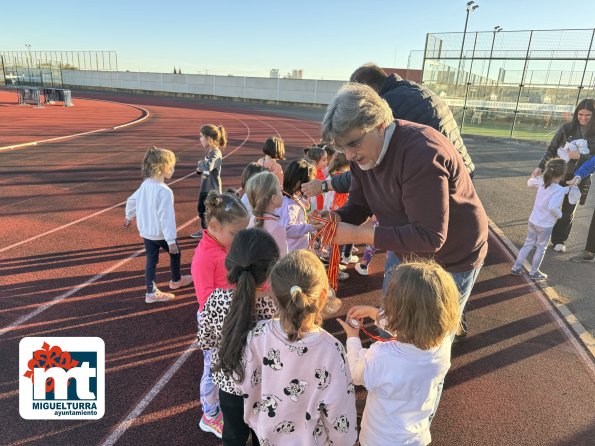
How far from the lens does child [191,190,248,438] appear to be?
2.43 meters

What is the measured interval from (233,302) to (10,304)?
3.65m

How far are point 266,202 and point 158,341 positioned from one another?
5.80 feet

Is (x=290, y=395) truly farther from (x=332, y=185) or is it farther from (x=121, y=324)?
(x=121, y=324)

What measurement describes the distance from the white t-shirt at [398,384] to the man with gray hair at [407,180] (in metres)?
0.51

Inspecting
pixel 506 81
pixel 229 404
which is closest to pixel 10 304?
pixel 229 404

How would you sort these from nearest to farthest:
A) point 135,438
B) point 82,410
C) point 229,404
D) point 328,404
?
1. point 328,404
2. point 229,404
3. point 135,438
4. point 82,410

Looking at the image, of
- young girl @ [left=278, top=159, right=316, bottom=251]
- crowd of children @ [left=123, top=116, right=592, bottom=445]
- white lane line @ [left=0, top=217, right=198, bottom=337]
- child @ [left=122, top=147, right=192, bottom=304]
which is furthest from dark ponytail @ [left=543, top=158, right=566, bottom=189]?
white lane line @ [left=0, top=217, right=198, bottom=337]

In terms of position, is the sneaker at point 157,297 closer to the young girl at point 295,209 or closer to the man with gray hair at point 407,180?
the young girl at point 295,209

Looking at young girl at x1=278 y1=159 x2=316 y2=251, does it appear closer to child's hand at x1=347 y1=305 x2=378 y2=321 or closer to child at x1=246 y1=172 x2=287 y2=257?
child at x1=246 y1=172 x2=287 y2=257

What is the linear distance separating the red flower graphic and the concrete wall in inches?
1669

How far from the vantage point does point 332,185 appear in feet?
10.5

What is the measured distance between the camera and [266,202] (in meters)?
3.21

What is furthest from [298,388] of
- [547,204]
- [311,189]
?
[547,204]

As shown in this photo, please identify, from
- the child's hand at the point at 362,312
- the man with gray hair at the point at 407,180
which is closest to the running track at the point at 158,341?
the child's hand at the point at 362,312
